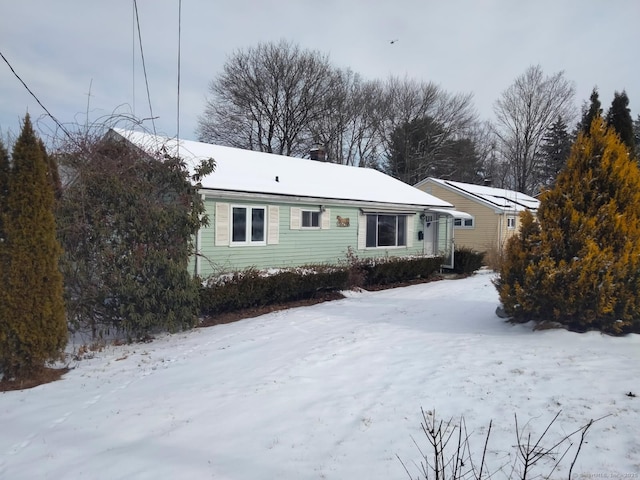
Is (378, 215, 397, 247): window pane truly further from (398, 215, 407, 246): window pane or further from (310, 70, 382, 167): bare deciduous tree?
(310, 70, 382, 167): bare deciduous tree

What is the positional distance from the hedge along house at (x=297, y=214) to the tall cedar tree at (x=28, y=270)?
9.61 ft

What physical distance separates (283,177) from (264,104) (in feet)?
67.6

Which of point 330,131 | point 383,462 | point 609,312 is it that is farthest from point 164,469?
point 330,131

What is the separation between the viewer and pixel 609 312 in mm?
6121

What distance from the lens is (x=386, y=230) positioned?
49.9 feet

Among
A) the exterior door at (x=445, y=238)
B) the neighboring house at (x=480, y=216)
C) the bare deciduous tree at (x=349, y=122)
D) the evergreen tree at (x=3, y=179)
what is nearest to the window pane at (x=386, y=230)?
the exterior door at (x=445, y=238)

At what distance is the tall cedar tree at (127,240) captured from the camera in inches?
276

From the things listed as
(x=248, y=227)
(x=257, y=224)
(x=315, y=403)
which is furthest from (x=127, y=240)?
(x=315, y=403)

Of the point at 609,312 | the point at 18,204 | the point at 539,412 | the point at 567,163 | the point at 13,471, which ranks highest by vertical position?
the point at 567,163

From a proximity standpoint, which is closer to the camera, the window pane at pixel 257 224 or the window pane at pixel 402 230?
the window pane at pixel 257 224

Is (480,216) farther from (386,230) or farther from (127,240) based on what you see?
(127,240)

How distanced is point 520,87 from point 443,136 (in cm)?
946

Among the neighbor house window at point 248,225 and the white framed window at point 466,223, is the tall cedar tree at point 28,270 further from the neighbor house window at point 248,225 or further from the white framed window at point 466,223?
the white framed window at point 466,223

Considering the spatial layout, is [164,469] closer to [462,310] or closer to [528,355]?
[528,355]
